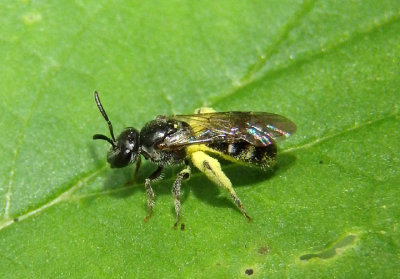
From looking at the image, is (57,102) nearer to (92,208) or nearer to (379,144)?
(92,208)

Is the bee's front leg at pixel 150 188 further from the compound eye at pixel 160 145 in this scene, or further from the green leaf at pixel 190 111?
the compound eye at pixel 160 145

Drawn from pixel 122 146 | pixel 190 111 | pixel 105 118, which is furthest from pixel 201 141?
pixel 105 118

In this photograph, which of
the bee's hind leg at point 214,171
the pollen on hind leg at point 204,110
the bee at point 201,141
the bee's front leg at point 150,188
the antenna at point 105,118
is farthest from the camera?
the pollen on hind leg at point 204,110

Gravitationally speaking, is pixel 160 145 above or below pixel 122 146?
below

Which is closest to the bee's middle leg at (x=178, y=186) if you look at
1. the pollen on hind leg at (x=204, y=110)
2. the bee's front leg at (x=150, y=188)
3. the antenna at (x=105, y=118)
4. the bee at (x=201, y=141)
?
the bee at (x=201, y=141)

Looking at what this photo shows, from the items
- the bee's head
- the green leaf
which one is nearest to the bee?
the bee's head

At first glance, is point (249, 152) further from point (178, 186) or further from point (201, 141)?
point (178, 186)

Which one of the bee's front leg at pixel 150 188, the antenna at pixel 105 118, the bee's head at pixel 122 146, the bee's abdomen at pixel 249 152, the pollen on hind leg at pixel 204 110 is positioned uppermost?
the antenna at pixel 105 118
